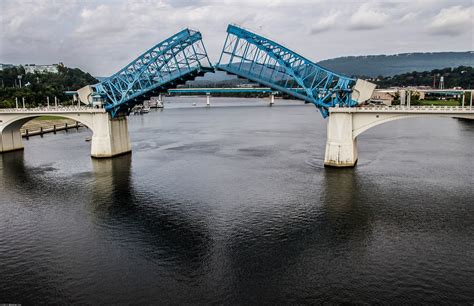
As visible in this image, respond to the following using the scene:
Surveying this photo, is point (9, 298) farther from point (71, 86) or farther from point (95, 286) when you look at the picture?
point (71, 86)

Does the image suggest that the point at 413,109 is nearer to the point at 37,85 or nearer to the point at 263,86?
the point at 263,86

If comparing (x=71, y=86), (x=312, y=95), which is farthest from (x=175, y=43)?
(x=71, y=86)

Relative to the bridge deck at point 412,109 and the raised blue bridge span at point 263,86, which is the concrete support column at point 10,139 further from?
the bridge deck at point 412,109

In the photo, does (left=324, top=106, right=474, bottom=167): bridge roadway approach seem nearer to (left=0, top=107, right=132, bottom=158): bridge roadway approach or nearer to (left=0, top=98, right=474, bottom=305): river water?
(left=0, top=98, right=474, bottom=305): river water

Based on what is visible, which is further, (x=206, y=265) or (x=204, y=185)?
(x=204, y=185)

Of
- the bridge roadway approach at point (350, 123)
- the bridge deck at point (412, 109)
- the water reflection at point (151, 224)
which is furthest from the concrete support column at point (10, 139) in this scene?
the bridge deck at point (412, 109)

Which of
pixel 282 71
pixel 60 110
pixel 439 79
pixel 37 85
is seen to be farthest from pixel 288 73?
pixel 439 79

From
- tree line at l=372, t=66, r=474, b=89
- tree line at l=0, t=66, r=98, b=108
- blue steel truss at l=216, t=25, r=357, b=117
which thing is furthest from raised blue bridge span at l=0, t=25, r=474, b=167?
tree line at l=372, t=66, r=474, b=89
